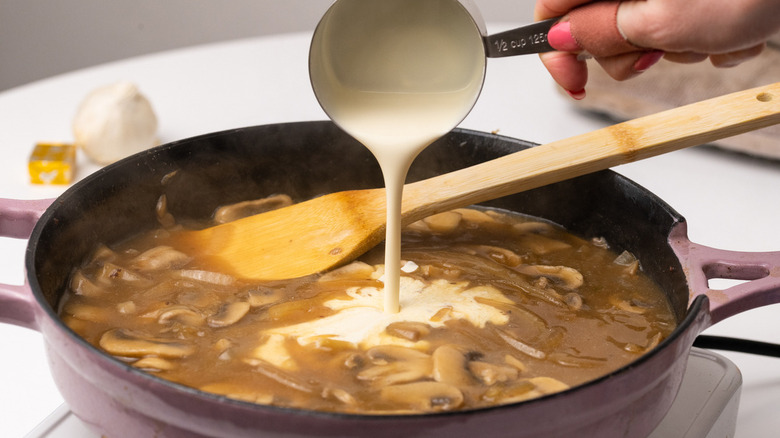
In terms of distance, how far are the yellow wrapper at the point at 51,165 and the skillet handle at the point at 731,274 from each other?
1749 mm

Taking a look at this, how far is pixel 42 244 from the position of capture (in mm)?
1566

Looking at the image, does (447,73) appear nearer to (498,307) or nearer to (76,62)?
(498,307)

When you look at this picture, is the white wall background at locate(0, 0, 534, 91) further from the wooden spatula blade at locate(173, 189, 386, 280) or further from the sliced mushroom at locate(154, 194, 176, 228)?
the wooden spatula blade at locate(173, 189, 386, 280)

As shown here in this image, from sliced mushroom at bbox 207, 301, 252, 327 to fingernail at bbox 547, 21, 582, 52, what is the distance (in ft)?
2.59

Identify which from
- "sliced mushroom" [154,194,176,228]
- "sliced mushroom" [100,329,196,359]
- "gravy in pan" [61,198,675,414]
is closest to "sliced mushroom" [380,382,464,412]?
"gravy in pan" [61,198,675,414]

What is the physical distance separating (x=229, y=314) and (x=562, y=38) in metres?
0.83

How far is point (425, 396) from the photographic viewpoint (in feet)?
4.39

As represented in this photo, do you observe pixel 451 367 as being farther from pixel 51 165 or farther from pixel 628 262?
pixel 51 165

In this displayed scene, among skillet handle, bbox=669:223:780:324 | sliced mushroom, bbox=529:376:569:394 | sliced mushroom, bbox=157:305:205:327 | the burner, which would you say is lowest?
the burner

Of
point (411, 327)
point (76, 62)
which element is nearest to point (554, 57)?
point (411, 327)

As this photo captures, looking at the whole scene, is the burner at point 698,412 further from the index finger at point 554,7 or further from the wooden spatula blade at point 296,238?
the index finger at point 554,7

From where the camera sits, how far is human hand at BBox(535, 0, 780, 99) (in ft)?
4.83

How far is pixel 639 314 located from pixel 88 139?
1731 millimetres

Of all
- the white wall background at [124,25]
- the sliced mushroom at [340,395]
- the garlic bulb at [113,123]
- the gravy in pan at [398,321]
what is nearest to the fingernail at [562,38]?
the gravy in pan at [398,321]
